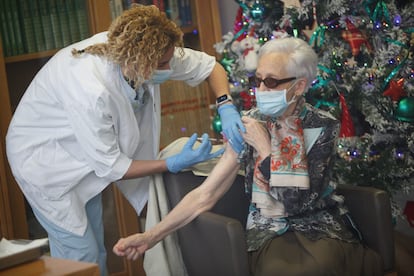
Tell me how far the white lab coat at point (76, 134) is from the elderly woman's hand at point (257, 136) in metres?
0.46

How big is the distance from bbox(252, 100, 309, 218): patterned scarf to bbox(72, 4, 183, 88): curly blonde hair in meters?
0.48

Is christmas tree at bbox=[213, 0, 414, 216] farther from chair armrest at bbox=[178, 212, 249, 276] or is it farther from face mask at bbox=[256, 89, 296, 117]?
chair armrest at bbox=[178, 212, 249, 276]

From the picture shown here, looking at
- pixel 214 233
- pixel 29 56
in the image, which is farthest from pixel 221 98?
pixel 29 56

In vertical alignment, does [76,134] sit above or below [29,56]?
below

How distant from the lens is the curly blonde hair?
2500 millimetres

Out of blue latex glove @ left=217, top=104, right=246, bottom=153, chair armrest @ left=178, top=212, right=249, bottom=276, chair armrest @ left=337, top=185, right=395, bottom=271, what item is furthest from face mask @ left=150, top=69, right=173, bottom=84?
chair armrest @ left=337, top=185, right=395, bottom=271

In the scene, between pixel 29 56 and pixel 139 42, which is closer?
pixel 139 42

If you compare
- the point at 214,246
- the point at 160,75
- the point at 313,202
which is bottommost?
the point at 214,246

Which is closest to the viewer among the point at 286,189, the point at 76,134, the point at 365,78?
the point at 286,189

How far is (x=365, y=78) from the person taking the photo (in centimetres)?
315

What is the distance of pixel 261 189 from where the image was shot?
2416 mm

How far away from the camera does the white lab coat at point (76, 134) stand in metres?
2.54

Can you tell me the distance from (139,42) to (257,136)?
530mm

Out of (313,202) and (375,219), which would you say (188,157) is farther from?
(375,219)
